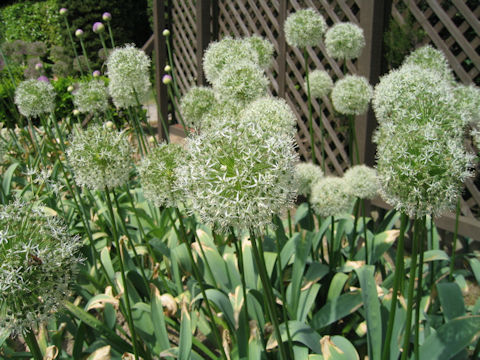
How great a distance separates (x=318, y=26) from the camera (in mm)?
2744

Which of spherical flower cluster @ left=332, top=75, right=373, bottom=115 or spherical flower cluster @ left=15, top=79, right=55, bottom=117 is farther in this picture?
spherical flower cluster @ left=15, top=79, right=55, bottom=117

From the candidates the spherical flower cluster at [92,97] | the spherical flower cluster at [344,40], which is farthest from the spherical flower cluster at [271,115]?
the spherical flower cluster at [92,97]

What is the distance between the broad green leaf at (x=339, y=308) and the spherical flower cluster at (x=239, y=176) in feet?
4.18

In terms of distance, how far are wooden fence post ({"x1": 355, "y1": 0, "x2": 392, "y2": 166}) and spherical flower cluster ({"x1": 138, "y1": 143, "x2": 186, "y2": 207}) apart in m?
3.04

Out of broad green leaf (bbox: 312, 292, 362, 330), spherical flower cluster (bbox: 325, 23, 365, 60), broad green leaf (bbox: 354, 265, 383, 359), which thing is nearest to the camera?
broad green leaf (bbox: 354, 265, 383, 359)

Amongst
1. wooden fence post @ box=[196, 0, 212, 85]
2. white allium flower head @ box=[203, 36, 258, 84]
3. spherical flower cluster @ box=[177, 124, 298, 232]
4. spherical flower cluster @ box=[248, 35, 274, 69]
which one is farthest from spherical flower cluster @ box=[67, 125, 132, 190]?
wooden fence post @ box=[196, 0, 212, 85]

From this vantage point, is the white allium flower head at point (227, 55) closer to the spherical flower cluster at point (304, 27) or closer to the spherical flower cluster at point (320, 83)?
the spherical flower cluster at point (304, 27)

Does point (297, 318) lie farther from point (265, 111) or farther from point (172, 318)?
point (265, 111)

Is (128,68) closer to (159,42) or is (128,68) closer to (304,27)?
(304,27)

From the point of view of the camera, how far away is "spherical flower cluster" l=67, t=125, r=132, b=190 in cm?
176

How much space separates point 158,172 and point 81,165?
0.34 m

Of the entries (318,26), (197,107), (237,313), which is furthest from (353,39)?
(237,313)

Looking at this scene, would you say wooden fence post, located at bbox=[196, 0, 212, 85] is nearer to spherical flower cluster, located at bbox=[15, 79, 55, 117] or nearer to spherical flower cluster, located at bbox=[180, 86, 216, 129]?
spherical flower cluster, located at bbox=[15, 79, 55, 117]

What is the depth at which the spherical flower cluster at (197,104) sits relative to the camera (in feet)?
7.80
